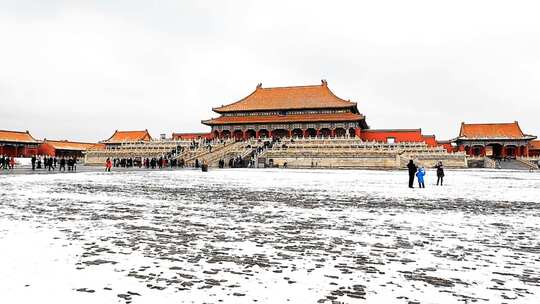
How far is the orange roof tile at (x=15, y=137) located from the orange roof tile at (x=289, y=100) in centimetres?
3441

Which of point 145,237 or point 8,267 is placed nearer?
point 8,267

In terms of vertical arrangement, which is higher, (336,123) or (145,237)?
(336,123)

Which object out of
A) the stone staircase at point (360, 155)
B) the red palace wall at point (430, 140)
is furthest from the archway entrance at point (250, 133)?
the red palace wall at point (430, 140)

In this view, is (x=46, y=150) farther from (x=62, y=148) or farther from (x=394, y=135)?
(x=394, y=135)

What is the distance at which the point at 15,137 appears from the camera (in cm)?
7144

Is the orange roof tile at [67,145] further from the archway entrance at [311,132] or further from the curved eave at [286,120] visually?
the archway entrance at [311,132]

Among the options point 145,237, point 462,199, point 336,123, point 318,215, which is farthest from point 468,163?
point 145,237

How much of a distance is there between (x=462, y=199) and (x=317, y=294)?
10.4 m

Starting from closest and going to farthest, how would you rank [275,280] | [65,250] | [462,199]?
[275,280], [65,250], [462,199]

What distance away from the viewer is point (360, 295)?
4062 mm

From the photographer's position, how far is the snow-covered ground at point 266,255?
4113 mm

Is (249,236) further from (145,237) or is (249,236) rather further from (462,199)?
(462,199)

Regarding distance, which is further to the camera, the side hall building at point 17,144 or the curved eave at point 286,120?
the side hall building at point 17,144

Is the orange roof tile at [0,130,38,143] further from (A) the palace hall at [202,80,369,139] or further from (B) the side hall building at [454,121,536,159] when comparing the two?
(B) the side hall building at [454,121,536,159]
